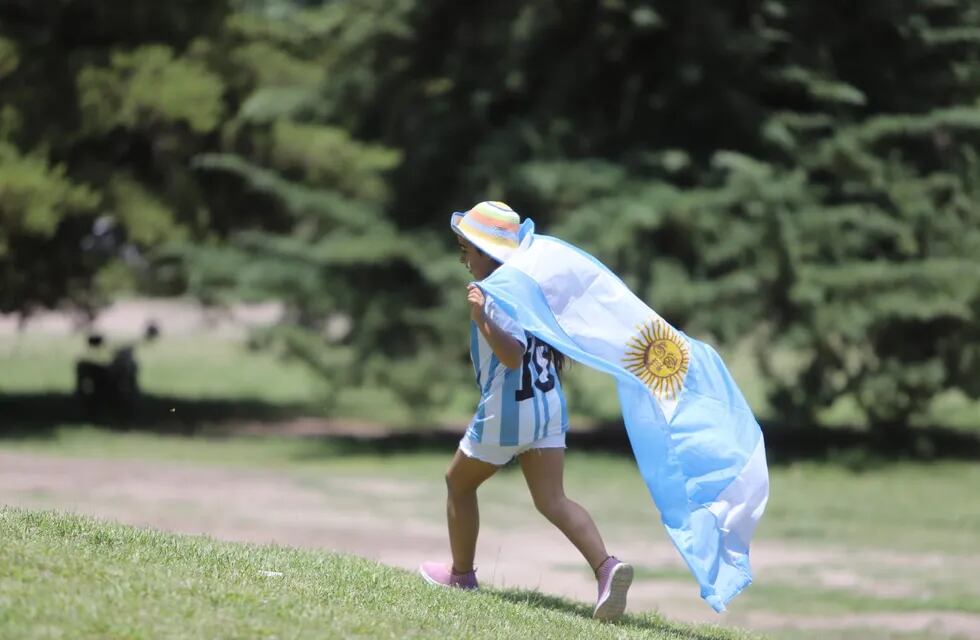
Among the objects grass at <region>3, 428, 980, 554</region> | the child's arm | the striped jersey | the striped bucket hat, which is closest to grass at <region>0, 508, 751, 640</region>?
the striped jersey

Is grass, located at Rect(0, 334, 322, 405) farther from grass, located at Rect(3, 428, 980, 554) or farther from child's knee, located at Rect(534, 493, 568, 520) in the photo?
child's knee, located at Rect(534, 493, 568, 520)

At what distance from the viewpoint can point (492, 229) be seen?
691 cm

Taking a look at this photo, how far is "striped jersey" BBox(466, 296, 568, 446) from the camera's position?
6.77 meters

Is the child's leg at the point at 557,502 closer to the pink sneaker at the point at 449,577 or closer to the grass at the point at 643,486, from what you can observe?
the pink sneaker at the point at 449,577

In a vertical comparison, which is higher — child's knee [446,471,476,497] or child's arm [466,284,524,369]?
child's arm [466,284,524,369]

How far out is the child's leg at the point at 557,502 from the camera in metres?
6.80

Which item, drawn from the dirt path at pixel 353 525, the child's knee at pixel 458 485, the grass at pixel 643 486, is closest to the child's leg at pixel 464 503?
the child's knee at pixel 458 485

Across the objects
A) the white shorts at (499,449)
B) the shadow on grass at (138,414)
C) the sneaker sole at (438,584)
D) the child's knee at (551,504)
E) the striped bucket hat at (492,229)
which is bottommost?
the shadow on grass at (138,414)

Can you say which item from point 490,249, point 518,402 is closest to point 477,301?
point 490,249

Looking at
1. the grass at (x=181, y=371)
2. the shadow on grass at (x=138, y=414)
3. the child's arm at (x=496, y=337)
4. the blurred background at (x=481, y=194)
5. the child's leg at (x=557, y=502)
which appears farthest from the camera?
the grass at (x=181, y=371)

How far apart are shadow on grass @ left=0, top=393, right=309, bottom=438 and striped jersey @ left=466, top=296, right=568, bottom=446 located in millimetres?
13236

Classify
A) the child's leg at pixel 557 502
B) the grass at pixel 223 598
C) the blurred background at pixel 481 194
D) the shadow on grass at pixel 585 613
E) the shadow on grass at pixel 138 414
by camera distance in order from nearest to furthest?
the grass at pixel 223 598 → the child's leg at pixel 557 502 → the shadow on grass at pixel 585 613 → the blurred background at pixel 481 194 → the shadow on grass at pixel 138 414

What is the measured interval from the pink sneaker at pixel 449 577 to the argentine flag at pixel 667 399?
3.51ft

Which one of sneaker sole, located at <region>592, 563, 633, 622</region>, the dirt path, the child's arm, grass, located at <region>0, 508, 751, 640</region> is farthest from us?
the dirt path
